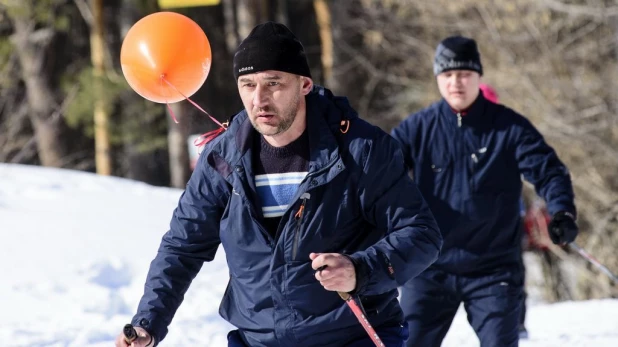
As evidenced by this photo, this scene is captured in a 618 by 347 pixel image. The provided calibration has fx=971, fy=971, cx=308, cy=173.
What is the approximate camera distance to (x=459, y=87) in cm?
519

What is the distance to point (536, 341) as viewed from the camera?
261 inches

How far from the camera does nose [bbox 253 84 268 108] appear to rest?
3055mm

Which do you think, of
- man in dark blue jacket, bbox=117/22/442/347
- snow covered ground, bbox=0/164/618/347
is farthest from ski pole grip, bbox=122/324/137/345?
snow covered ground, bbox=0/164/618/347

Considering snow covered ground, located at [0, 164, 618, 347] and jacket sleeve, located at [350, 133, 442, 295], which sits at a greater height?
jacket sleeve, located at [350, 133, 442, 295]

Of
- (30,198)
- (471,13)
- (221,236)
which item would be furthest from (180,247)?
(471,13)

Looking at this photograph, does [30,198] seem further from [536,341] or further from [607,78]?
[607,78]

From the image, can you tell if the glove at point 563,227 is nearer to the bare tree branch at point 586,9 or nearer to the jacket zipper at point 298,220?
the jacket zipper at point 298,220

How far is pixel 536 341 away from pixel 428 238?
12.8 ft

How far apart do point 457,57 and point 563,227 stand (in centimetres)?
106

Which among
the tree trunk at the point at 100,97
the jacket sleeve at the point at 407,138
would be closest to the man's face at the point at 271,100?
the jacket sleeve at the point at 407,138

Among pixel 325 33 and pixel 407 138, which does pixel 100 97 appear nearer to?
pixel 325 33

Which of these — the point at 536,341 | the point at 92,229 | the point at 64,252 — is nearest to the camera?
the point at 536,341

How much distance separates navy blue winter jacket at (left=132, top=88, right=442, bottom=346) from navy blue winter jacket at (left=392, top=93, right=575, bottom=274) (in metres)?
1.78

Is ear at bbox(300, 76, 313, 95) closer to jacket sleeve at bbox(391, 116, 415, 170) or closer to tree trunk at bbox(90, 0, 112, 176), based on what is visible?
jacket sleeve at bbox(391, 116, 415, 170)
